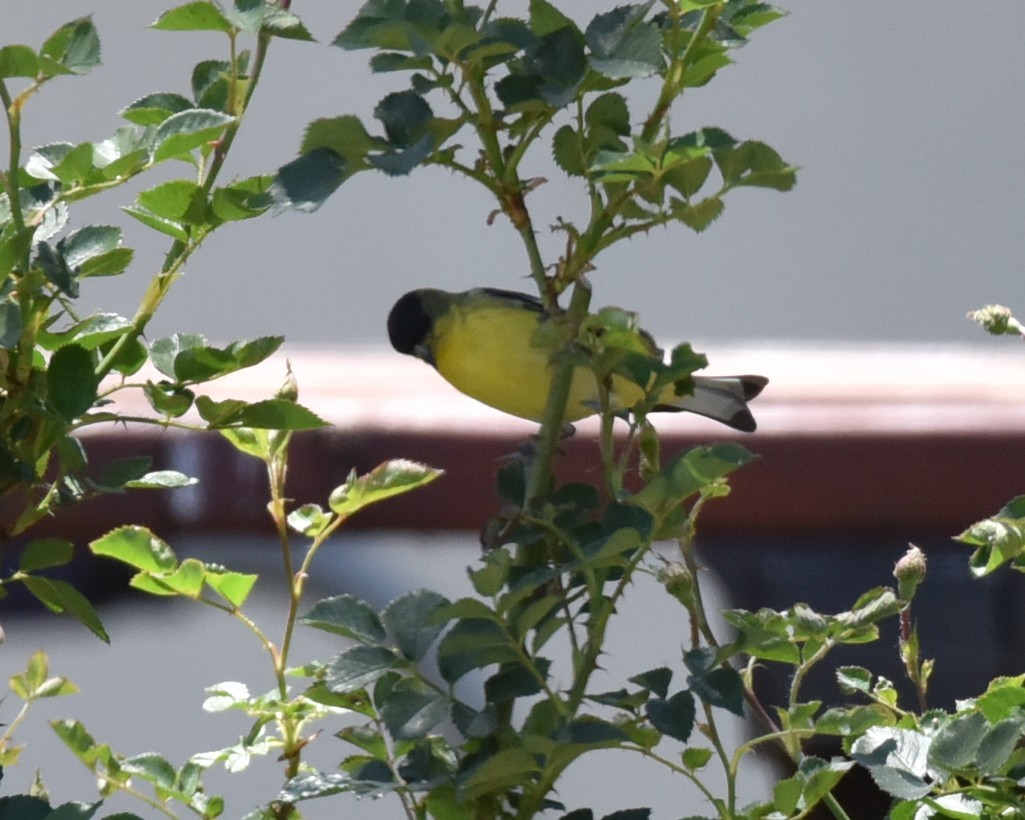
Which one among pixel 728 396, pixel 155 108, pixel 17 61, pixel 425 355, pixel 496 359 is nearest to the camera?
pixel 17 61

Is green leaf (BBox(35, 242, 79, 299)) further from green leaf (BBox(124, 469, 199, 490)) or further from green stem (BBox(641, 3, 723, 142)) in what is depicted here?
green stem (BBox(641, 3, 723, 142))

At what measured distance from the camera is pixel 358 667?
54cm

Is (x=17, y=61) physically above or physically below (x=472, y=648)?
above

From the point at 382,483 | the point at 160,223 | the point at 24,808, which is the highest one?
the point at 160,223

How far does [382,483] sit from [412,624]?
2.8 inches

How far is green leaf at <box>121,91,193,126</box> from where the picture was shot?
566 millimetres

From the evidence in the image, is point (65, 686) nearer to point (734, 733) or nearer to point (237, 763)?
point (237, 763)

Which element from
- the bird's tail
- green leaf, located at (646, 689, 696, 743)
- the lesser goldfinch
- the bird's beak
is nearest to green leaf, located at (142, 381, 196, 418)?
green leaf, located at (646, 689, 696, 743)

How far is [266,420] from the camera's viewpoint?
1.79 feet

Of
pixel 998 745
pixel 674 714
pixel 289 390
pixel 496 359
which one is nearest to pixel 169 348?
pixel 289 390

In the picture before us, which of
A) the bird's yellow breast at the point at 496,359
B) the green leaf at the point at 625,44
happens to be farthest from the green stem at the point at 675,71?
the bird's yellow breast at the point at 496,359

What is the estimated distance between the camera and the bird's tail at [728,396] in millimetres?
1122

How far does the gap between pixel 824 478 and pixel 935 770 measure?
1.33 feet

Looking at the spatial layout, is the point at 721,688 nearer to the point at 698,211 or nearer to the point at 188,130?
the point at 698,211
